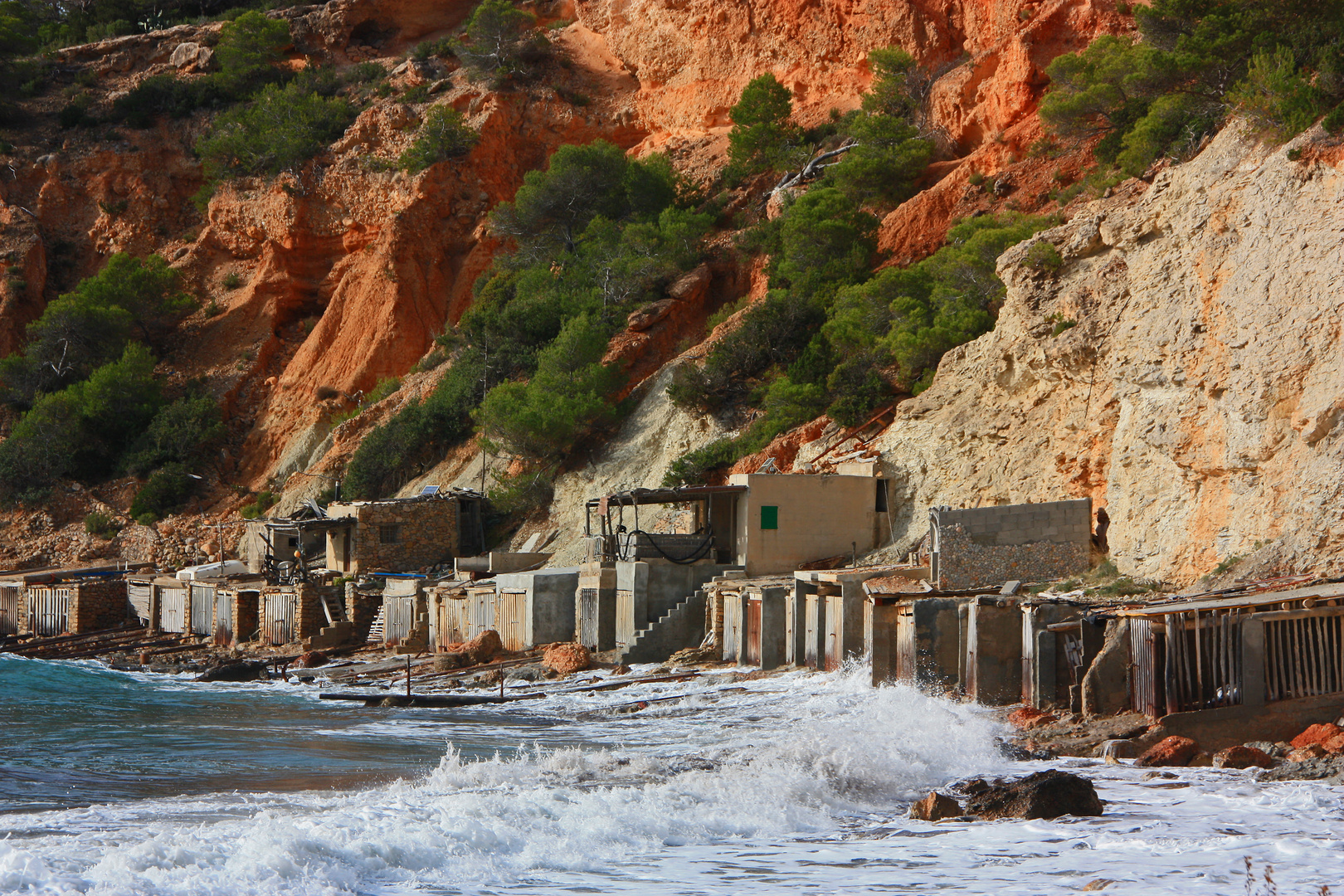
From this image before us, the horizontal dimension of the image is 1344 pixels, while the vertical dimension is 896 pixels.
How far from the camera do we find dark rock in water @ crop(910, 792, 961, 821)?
472 inches

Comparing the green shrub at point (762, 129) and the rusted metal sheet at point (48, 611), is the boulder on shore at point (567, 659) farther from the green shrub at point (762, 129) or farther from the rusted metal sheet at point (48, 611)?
the green shrub at point (762, 129)

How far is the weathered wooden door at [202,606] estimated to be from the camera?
3669 centimetres

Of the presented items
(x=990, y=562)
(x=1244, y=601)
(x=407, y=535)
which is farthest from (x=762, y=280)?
(x=1244, y=601)

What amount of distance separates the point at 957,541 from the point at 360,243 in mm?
39355

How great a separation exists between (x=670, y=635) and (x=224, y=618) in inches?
641

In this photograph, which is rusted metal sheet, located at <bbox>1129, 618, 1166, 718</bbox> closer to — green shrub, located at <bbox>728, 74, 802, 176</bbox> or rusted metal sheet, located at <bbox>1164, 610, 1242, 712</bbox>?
rusted metal sheet, located at <bbox>1164, 610, 1242, 712</bbox>

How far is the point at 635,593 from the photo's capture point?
2586cm

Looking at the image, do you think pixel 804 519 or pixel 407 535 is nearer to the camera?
pixel 804 519

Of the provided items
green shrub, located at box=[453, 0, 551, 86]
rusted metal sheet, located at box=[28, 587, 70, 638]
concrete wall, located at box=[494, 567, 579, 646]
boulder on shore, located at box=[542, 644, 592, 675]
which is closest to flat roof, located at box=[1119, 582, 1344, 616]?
boulder on shore, located at box=[542, 644, 592, 675]

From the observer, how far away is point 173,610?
126ft

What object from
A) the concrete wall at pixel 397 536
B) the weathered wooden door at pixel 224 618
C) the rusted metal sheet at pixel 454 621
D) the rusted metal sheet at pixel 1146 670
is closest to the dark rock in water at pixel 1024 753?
the rusted metal sheet at pixel 1146 670

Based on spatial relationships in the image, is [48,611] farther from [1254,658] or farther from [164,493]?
[1254,658]

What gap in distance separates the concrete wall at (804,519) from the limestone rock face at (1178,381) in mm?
855

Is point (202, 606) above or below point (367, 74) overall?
below
